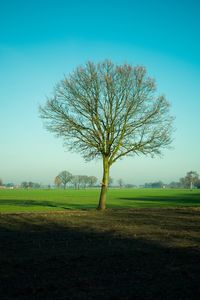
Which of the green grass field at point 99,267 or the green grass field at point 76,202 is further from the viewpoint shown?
the green grass field at point 76,202

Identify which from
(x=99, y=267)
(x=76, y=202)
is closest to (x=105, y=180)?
(x=76, y=202)

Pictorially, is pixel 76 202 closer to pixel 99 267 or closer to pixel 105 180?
pixel 105 180

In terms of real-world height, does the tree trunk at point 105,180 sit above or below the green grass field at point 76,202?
above

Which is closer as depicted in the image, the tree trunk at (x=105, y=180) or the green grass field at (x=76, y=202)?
the tree trunk at (x=105, y=180)

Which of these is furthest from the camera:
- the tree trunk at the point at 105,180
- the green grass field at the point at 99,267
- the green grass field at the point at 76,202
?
the green grass field at the point at 76,202

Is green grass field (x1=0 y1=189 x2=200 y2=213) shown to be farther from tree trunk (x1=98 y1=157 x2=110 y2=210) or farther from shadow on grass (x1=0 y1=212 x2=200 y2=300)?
shadow on grass (x1=0 y1=212 x2=200 y2=300)

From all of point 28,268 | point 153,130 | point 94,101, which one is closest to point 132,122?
point 153,130

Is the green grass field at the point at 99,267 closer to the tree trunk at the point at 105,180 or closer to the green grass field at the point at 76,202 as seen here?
the green grass field at the point at 76,202

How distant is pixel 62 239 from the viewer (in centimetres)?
1408

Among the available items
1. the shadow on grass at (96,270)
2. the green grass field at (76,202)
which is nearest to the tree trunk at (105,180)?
the green grass field at (76,202)

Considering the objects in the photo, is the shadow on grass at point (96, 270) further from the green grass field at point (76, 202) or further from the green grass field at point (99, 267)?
the green grass field at point (76, 202)

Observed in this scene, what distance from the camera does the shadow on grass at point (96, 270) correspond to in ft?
22.9

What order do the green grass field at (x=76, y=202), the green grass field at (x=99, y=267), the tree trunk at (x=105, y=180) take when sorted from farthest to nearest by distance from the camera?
the green grass field at (x=76, y=202), the tree trunk at (x=105, y=180), the green grass field at (x=99, y=267)

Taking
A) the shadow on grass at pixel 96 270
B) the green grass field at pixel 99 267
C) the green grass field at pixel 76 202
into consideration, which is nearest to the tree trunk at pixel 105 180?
the green grass field at pixel 76 202
